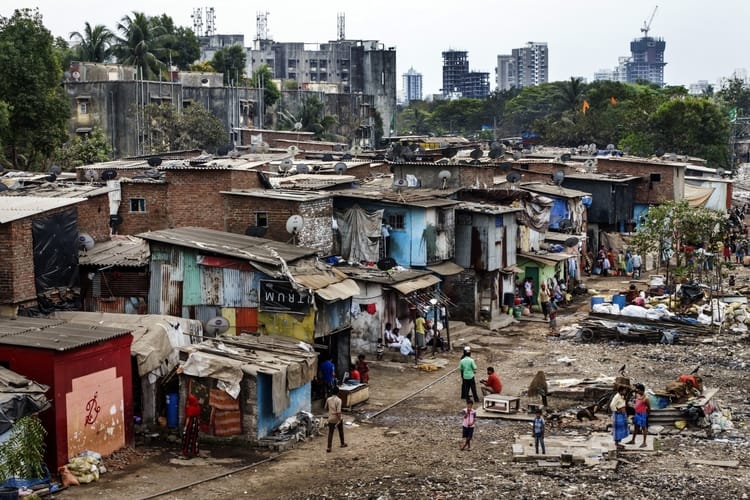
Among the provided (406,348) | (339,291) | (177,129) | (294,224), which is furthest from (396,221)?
(177,129)

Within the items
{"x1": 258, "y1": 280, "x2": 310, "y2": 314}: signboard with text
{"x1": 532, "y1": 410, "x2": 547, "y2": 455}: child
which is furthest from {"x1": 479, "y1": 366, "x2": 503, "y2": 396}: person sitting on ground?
{"x1": 532, "y1": 410, "x2": 547, "y2": 455}: child

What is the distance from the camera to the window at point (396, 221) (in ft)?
103

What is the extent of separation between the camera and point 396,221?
103ft

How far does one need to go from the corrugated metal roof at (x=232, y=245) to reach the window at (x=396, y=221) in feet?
22.0

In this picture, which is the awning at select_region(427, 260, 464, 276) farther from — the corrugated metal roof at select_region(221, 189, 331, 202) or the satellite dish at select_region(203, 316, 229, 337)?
the satellite dish at select_region(203, 316, 229, 337)

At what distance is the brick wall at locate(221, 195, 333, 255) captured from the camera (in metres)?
27.9

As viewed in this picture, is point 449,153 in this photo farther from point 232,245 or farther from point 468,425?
point 468,425

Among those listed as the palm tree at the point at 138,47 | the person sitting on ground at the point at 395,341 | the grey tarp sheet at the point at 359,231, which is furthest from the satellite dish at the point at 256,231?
the palm tree at the point at 138,47

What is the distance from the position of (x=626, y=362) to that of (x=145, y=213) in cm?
1423

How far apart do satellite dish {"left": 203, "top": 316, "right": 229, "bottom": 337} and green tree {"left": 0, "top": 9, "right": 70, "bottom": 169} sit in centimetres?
2498

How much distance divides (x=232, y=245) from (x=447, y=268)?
32.3 ft

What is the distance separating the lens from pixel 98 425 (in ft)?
60.2

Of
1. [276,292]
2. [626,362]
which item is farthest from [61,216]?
[626,362]

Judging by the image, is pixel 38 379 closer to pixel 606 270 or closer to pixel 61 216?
pixel 61 216
